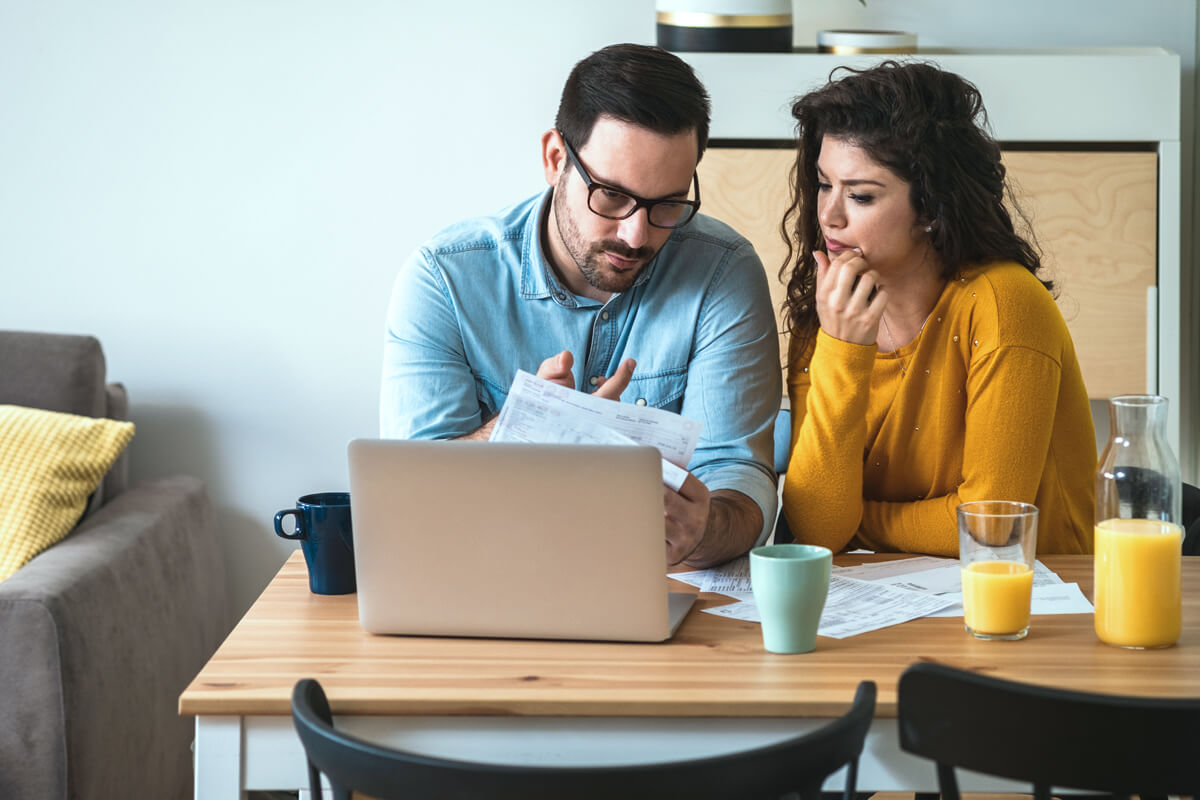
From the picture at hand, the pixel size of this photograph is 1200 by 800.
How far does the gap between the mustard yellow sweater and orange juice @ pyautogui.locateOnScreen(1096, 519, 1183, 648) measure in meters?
0.39

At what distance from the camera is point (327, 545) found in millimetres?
1247

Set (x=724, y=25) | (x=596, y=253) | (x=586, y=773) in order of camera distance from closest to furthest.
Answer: (x=586, y=773), (x=596, y=253), (x=724, y=25)

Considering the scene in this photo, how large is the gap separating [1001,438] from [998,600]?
0.48 m

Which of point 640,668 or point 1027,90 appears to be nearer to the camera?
point 640,668

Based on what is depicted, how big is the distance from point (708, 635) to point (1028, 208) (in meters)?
1.64

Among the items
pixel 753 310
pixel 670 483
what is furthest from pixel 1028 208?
pixel 670 483

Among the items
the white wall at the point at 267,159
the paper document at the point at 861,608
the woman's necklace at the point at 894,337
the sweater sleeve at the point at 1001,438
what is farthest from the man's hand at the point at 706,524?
the white wall at the point at 267,159

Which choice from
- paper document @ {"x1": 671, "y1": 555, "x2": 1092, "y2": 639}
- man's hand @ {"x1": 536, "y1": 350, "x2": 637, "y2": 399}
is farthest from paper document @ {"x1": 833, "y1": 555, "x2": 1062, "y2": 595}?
man's hand @ {"x1": 536, "y1": 350, "x2": 637, "y2": 399}

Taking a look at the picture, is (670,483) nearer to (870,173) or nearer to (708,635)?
(708,635)

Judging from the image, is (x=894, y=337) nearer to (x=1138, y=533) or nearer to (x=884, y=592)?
(x=884, y=592)

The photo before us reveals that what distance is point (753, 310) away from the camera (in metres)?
1.67

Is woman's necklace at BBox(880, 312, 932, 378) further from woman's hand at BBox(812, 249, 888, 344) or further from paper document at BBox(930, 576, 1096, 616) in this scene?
paper document at BBox(930, 576, 1096, 616)

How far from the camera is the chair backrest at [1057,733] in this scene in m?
0.76

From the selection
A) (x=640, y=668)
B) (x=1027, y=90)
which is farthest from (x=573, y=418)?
(x=1027, y=90)
